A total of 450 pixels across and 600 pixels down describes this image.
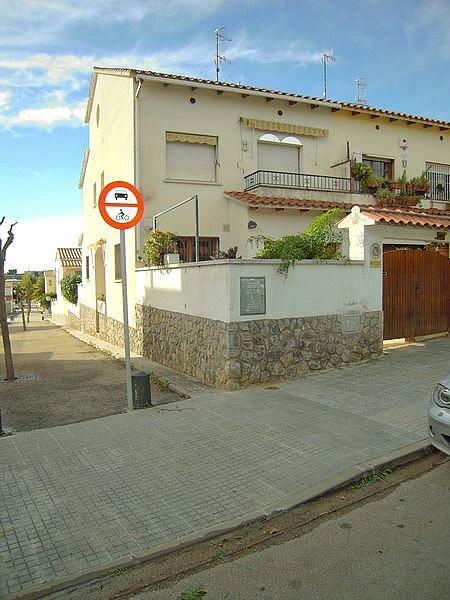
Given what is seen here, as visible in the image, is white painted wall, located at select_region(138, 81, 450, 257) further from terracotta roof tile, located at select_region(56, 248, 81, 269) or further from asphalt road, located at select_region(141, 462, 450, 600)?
A: terracotta roof tile, located at select_region(56, 248, 81, 269)

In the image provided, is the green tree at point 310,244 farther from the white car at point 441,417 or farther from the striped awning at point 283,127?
the striped awning at point 283,127

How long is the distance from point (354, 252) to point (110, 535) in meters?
7.10

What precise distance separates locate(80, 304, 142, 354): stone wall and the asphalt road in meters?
9.44

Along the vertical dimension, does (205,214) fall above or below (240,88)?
below

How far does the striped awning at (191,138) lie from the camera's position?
13.5 metres

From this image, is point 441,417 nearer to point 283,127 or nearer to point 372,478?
point 372,478

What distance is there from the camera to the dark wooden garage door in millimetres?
10297

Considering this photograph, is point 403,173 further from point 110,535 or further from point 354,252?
point 110,535

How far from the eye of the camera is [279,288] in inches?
309

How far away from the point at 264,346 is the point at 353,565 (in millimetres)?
4642

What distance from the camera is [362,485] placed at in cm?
435

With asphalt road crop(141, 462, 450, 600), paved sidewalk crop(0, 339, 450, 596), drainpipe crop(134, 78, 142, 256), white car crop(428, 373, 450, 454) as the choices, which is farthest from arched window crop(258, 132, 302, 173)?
asphalt road crop(141, 462, 450, 600)

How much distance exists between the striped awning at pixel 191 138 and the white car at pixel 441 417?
437 inches

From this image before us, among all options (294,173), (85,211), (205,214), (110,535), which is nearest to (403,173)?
(294,173)
